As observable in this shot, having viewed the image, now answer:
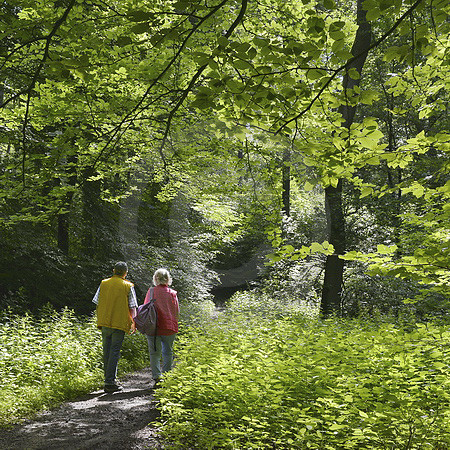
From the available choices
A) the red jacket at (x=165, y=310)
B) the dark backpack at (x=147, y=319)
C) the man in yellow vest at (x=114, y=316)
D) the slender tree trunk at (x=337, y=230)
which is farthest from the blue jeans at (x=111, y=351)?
the slender tree trunk at (x=337, y=230)

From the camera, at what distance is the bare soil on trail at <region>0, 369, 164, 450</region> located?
4504 mm

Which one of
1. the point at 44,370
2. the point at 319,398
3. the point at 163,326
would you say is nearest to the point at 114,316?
the point at 163,326

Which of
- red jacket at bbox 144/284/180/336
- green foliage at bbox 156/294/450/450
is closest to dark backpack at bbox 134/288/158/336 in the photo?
red jacket at bbox 144/284/180/336

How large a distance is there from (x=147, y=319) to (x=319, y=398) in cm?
388

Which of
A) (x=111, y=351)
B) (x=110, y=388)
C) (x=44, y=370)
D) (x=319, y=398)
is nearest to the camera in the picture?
(x=319, y=398)

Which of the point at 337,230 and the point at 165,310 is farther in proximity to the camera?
the point at 337,230

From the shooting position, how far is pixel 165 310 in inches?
284

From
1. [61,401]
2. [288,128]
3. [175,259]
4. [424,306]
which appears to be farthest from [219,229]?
[288,128]

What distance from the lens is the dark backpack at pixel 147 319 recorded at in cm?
713

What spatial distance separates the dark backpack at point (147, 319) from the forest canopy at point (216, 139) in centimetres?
215

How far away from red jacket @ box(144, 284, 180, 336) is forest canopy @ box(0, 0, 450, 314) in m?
2.12

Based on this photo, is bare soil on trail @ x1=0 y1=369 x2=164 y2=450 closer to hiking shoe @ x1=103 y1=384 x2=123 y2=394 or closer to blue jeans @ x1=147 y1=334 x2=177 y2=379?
hiking shoe @ x1=103 y1=384 x2=123 y2=394

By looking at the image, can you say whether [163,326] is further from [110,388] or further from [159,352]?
[110,388]

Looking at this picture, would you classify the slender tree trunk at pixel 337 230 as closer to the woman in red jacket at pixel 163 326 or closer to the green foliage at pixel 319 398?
the woman in red jacket at pixel 163 326
